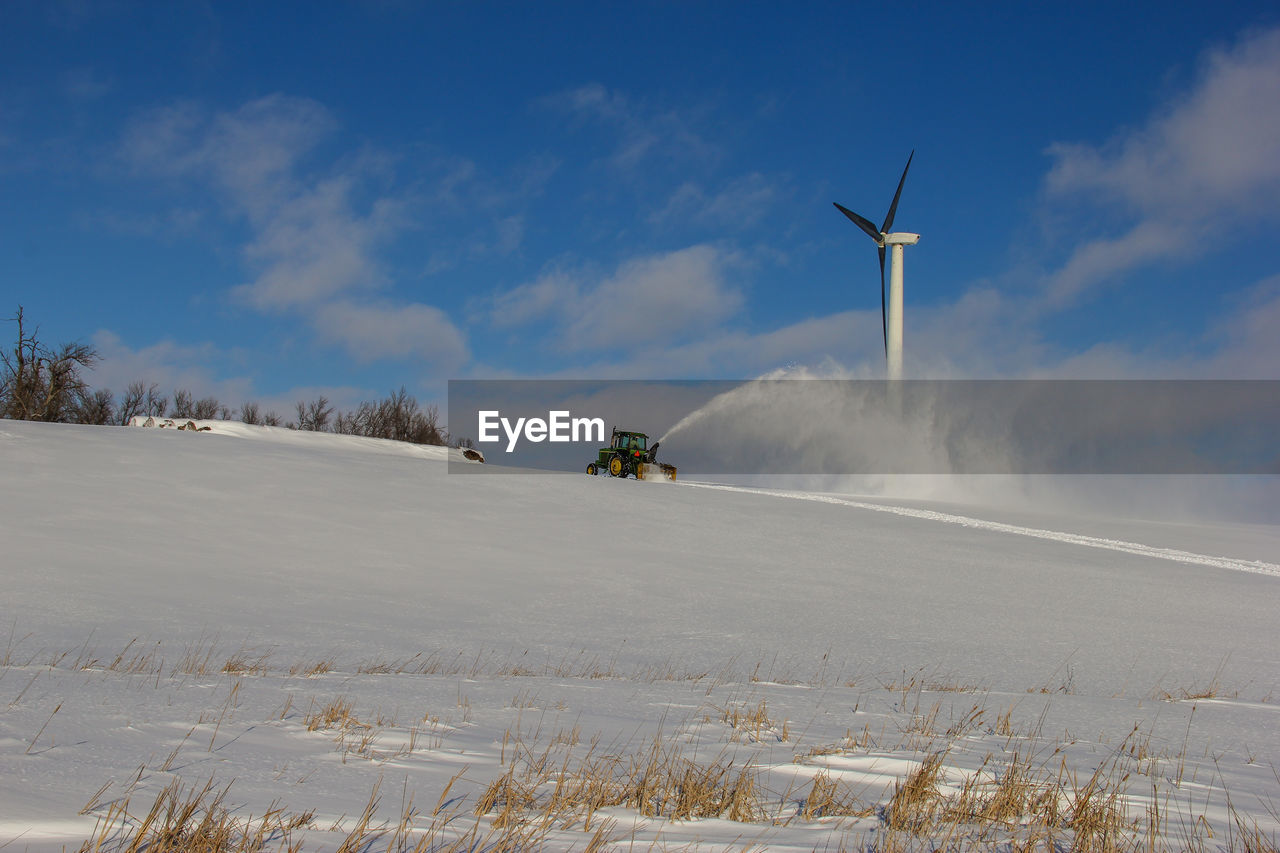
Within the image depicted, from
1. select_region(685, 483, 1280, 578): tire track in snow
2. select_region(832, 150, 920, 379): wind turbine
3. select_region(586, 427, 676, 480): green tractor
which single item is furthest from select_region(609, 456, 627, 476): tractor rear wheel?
select_region(832, 150, 920, 379): wind turbine

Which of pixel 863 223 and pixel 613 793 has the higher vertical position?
pixel 863 223

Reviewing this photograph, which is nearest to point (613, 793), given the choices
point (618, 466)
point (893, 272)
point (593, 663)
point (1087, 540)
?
point (593, 663)

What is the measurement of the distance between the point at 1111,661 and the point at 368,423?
353 feet

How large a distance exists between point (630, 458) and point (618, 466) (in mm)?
695

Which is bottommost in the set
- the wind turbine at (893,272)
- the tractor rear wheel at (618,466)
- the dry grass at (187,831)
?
the dry grass at (187,831)

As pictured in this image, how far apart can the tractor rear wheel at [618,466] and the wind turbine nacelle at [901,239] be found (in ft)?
100.0

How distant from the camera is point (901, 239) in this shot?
57.5 m

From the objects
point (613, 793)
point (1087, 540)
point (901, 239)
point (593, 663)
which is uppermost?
point (901, 239)

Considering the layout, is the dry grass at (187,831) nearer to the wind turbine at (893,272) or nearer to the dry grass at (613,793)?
the dry grass at (613,793)

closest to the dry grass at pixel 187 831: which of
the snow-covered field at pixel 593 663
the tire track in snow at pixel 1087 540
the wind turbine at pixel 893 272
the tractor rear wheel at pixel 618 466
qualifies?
the snow-covered field at pixel 593 663

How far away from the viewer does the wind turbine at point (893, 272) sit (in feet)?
185

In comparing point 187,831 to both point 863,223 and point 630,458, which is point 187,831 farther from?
point 863,223

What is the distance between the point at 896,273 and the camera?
189 ft

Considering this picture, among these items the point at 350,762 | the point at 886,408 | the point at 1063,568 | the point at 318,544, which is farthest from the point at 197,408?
the point at 350,762
